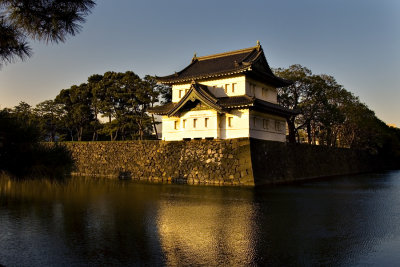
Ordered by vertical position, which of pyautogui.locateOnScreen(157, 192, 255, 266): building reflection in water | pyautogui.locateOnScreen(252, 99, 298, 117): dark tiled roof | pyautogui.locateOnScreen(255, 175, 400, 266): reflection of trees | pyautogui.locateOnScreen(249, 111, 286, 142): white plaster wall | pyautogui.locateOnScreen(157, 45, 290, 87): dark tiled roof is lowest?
pyautogui.locateOnScreen(255, 175, 400, 266): reflection of trees

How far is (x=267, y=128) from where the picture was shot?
26.1 m

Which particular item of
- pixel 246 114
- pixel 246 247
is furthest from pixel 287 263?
pixel 246 114

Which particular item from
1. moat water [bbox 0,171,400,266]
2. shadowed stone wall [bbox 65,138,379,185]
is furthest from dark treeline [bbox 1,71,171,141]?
moat water [bbox 0,171,400,266]

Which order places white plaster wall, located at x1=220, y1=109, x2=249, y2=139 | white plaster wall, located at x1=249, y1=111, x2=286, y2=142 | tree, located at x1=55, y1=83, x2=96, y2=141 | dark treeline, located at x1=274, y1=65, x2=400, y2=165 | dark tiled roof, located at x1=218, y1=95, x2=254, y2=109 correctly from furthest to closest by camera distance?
1. tree, located at x1=55, y1=83, x2=96, y2=141
2. dark treeline, located at x1=274, y1=65, x2=400, y2=165
3. white plaster wall, located at x1=249, y1=111, x2=286, y2=142
4. white plaster wall, located at x1=220, y1=109, x2=249, y2=139
5. dark tiled roof, located at x1=218, y1=95, x2=254, y2=109

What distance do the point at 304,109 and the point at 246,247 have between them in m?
32.2

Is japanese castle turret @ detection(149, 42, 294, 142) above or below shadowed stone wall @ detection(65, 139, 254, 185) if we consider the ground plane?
above

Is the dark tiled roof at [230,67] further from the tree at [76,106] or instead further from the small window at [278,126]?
the tree at [76,106]

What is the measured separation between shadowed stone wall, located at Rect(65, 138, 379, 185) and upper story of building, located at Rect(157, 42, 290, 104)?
445 cm

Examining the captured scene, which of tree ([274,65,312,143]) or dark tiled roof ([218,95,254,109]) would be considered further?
tree ([274,65,312,143])

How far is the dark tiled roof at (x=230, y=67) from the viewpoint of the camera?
25.0m

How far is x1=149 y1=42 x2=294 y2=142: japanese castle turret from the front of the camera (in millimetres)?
24169

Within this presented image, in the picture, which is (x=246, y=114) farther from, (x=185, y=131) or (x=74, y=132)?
(x=74, y=132)

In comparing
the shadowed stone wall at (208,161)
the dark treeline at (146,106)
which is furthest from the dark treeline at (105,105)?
the shadowed stone wall at (208,161)

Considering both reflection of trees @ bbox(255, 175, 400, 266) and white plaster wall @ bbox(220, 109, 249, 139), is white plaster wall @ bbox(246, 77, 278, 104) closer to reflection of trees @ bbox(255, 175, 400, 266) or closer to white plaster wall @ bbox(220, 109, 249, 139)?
white plaster wall @ bbox(220, 109, 249, 139)
